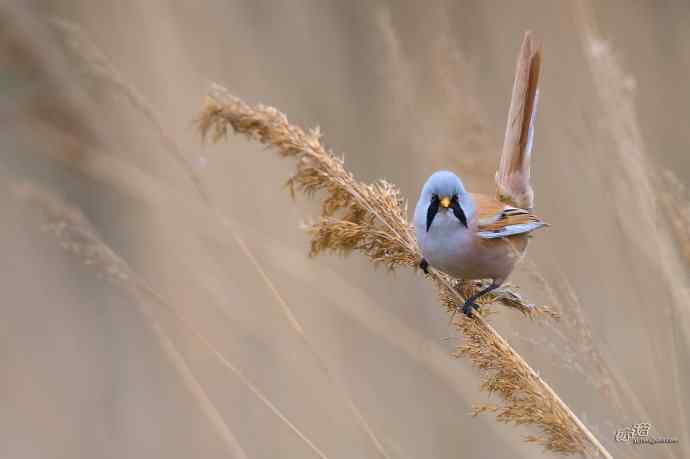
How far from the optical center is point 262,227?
335 cm

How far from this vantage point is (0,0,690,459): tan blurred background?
2607 millimetres

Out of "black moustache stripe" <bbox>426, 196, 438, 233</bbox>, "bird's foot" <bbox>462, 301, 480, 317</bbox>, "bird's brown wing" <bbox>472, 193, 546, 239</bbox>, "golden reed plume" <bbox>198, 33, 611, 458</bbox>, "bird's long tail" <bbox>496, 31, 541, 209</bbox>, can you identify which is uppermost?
"bird's long tail" <bbox>496, 31, 541, 209</bbox>

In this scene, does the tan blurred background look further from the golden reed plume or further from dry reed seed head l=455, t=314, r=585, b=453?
dry reed seed head l=455, t=314, r=585, b=453

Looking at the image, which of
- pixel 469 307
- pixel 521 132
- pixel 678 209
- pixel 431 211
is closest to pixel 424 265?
pixel 431 211

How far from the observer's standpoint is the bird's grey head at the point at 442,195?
2184 mm

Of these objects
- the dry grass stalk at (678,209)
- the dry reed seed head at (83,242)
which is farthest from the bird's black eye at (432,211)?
the dry reed seed head at (83,242)

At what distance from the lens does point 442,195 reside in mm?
2197

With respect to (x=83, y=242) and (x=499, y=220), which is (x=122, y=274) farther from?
(x=499, y=220)

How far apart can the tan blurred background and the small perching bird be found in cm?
9

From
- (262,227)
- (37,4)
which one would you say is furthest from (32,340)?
(37,4)

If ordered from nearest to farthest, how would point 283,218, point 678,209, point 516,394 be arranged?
point 516,394
point 678,209
point 283,218

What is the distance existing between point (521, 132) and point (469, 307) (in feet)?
2.17

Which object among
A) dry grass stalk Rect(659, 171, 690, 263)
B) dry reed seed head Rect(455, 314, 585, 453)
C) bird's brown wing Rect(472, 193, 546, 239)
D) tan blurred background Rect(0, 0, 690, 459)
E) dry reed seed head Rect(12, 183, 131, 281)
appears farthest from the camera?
tan blurred background Rect(0, 0, 690, 459)

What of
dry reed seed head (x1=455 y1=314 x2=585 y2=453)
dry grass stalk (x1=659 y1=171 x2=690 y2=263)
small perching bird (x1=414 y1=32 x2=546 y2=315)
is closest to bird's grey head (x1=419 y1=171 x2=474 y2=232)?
small perching bird (x1=414 y1=32 x2=546 y2=315)
